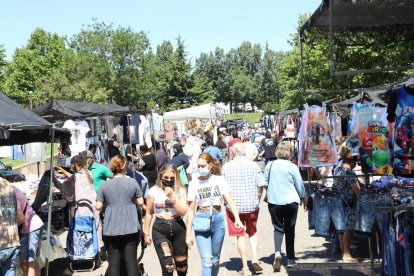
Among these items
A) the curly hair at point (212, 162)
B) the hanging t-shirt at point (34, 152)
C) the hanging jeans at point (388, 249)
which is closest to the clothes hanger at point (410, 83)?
the hanging jeans at point (388, 249)

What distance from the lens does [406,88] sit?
5094 millimetres

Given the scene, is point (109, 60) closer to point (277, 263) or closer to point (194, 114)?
point (194, 114)

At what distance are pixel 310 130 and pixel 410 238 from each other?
3738mm

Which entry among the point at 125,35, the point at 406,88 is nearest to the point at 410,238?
the point at 406,88

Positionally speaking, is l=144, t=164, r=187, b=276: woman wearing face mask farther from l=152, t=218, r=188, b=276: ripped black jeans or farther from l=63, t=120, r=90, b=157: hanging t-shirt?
l=63, t=120, r=90, b=157: hanging t-shirt

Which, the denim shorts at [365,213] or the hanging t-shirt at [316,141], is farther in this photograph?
the hanging t-shirt at [316,141]

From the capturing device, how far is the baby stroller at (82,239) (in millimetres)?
8031

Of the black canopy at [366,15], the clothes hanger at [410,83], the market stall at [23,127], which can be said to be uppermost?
the black canopy at [366,15]

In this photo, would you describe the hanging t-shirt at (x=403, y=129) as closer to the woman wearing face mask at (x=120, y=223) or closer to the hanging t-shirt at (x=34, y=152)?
the woman wearing face mask at (x=120, y=223)

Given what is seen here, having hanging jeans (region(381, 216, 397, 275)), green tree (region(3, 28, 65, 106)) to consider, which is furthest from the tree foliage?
hanging jeans (region(381, 216, 397, 275))

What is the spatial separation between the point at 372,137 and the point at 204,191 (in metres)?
2.42

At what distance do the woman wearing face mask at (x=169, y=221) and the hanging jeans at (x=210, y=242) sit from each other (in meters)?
0.21

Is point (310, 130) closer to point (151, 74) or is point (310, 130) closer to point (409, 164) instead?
point (409, 164)

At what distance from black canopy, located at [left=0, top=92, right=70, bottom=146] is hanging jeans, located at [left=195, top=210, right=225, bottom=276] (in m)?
2.01
